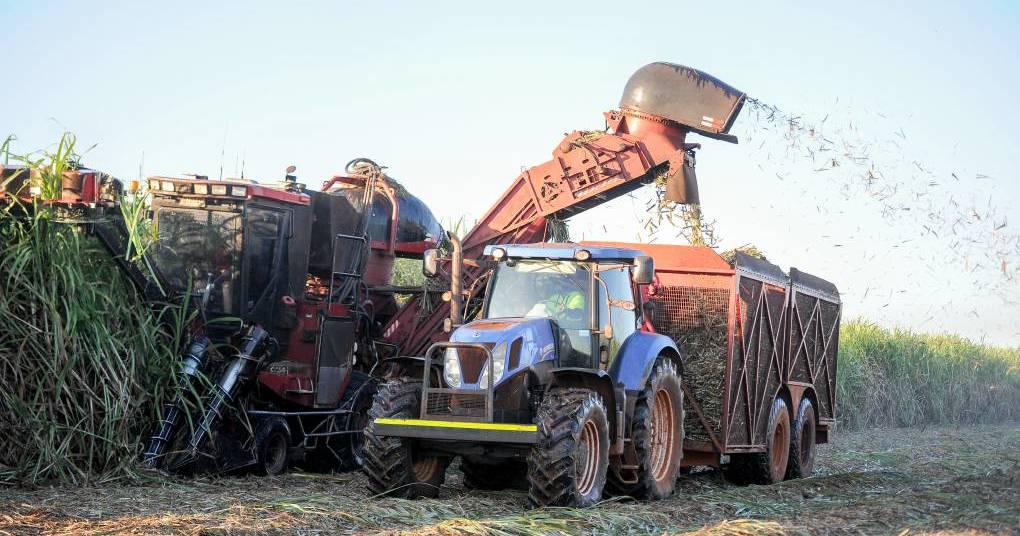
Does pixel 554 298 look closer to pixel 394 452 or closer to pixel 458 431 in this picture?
pixel 458 431

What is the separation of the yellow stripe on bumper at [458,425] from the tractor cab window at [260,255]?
10.1 feet

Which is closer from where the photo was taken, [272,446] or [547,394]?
[547,394]

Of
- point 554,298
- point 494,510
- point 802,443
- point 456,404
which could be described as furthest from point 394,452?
point 802,443

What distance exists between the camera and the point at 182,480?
30.9 feet

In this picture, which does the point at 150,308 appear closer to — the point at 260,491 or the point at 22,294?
the point at 22,294

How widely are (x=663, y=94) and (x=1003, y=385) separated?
68.3 ft

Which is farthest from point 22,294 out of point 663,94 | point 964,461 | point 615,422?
point 964,461

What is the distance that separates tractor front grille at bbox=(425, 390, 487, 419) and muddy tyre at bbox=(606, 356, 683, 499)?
1.50 metres

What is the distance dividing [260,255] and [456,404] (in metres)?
3.53

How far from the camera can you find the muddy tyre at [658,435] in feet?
30.0

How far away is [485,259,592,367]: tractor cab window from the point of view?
29.8 ft

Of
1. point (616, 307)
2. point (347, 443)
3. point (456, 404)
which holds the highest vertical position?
point (616, 307)

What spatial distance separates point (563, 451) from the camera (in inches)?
312

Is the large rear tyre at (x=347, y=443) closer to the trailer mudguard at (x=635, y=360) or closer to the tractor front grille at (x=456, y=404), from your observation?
the tractor front grille at (x=456, y=404)
